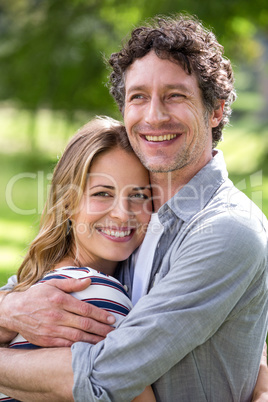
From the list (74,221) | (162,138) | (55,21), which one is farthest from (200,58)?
(55,21)

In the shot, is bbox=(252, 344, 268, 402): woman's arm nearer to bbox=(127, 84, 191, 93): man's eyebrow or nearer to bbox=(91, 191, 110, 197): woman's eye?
bbox=(91, 191, 110, 197): woman's eye

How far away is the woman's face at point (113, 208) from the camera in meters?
2.51

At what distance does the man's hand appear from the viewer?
213 cm

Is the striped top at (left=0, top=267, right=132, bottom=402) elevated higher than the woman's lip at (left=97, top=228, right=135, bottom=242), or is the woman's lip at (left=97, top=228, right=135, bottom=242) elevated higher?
the woman's lip at (left=97, top=228, right=135, bottom=242)

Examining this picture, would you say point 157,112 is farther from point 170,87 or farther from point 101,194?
point 101,194

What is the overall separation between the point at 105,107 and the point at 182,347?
34.9 feet

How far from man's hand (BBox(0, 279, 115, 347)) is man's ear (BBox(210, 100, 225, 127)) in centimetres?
105

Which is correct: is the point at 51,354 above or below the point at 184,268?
below

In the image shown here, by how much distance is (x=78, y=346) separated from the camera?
2023mm

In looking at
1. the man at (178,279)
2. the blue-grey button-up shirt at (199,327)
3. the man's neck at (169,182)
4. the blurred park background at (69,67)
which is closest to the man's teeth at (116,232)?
the man at (178,279)

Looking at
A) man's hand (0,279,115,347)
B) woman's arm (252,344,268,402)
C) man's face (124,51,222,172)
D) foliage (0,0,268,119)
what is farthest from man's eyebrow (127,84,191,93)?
foliage (0,0,268,119)

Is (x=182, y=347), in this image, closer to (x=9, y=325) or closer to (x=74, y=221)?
(x=9, y=325)

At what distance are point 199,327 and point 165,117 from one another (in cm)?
100

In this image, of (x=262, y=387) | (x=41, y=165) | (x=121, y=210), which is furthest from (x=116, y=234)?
(x=41, y=165)
